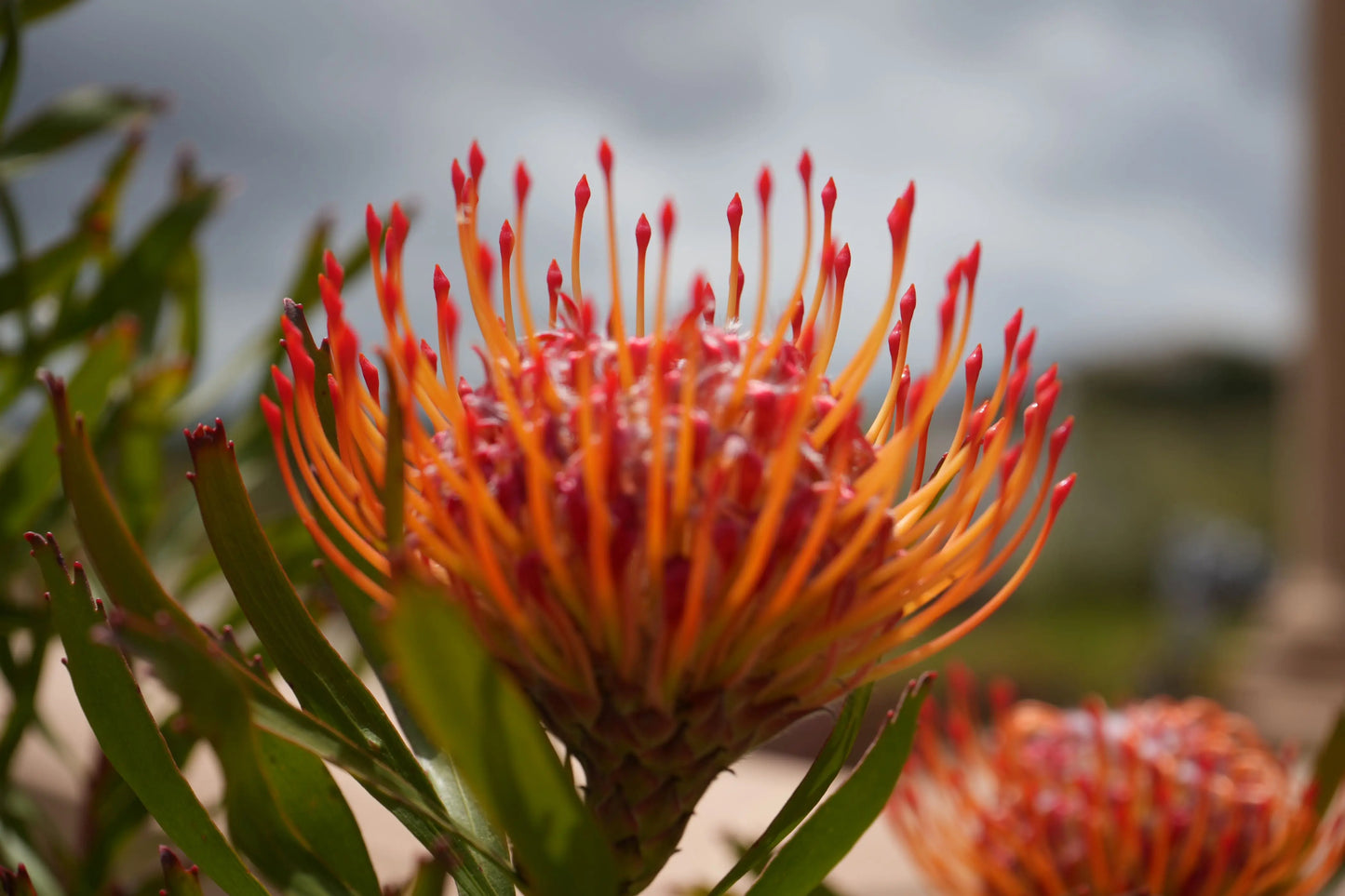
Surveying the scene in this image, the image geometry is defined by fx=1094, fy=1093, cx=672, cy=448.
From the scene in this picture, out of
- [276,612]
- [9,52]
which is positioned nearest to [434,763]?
[276,612]

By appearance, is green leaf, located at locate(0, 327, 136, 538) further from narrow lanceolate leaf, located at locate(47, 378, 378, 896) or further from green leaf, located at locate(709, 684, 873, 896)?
green leaf, located at locate(709, 684, 873, 896)

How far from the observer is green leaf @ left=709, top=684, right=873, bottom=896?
416 millimetres

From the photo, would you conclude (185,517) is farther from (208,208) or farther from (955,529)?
(955,529)

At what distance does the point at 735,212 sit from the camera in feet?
1.30

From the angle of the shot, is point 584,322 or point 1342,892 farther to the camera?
point 1342,892

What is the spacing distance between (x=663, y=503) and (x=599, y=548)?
25 mm

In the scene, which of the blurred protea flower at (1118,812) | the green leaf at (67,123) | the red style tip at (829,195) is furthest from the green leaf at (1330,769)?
the green leaf at (67,123)

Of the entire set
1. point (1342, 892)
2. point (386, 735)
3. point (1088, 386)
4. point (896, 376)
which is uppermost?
point (1088, 386)

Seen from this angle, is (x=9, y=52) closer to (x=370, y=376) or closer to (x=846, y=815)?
(x=370, y=376)

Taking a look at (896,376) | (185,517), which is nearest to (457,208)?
(896,376)

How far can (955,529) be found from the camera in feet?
1.18

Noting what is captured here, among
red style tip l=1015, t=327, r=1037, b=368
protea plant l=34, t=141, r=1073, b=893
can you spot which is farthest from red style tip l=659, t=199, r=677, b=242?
red style tip l=1015, t=327, r=1037, b=368

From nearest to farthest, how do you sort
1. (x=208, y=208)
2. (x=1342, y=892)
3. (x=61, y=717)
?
(x=208, y=208) < (x=1342, y=892) < (x=61, y=717)

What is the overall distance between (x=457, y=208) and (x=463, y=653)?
0.55 ft
